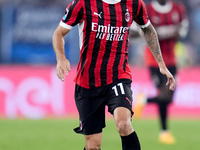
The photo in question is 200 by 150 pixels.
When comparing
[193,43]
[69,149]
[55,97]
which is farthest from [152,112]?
[69,149]

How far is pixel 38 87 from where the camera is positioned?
13.9m

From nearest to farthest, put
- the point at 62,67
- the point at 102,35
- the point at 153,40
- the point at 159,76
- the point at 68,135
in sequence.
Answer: the point at 62,67 → the point at 102,35 → the point at 153,40 → the point at 159,76 → the point at 68,135

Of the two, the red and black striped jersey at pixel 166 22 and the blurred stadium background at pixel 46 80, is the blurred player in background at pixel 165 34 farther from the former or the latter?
the blurred stadium background at pixel 46 80

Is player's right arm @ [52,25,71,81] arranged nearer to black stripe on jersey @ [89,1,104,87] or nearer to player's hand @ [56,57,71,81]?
player's hand @ [56,57,71,81]

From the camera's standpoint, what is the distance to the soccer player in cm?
556

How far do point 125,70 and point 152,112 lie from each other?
8296mm

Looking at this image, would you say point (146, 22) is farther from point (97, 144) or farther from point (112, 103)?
point (97, 144)

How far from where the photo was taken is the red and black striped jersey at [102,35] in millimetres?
5570

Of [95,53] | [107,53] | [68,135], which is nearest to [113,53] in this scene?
[107,53]

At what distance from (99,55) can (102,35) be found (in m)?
0.21

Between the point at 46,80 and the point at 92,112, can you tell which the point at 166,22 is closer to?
the point at 92,112

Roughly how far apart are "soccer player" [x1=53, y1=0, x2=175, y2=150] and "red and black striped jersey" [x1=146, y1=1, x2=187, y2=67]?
12.7 feet

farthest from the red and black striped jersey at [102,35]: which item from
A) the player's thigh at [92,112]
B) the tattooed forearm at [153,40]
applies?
the tattooed forearm at [153,40]

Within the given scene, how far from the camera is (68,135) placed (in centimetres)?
1013
